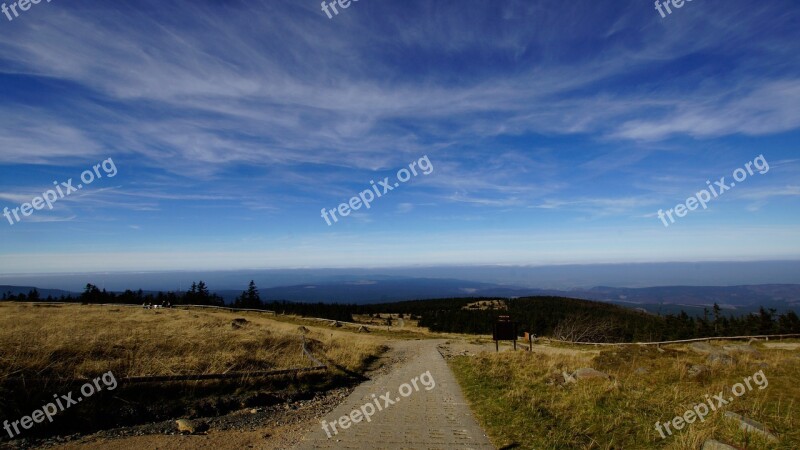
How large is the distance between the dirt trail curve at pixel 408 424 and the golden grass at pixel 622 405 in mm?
551

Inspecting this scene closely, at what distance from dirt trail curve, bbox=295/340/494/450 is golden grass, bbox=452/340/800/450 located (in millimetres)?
551

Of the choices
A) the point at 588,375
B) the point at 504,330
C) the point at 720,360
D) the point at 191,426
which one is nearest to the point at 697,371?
the point at 720,360

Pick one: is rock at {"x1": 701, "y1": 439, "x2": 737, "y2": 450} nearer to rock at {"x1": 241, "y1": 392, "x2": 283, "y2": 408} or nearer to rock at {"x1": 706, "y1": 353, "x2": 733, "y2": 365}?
rock at {"x1": 241, "y1": 392, "x2": 283, "y2": 408}

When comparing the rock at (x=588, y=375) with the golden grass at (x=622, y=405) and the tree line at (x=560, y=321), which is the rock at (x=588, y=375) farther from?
the tree line at (x=560, y=321)

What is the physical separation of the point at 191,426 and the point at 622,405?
1095cm

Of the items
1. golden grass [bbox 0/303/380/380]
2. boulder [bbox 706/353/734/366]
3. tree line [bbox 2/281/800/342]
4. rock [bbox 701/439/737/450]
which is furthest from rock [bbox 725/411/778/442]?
tree line [bbox 2/281/800/342]

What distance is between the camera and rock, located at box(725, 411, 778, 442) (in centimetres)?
725

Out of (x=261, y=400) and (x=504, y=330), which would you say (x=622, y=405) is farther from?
(x=504, y=330)

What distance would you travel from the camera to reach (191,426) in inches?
356

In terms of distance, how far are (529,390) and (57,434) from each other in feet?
40.7

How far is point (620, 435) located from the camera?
8164mm

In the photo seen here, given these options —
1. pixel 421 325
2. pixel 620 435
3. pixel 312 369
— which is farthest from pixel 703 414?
pixel 421 325

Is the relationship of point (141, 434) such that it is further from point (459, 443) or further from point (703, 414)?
point (703, 414)

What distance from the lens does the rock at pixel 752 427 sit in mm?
7254
